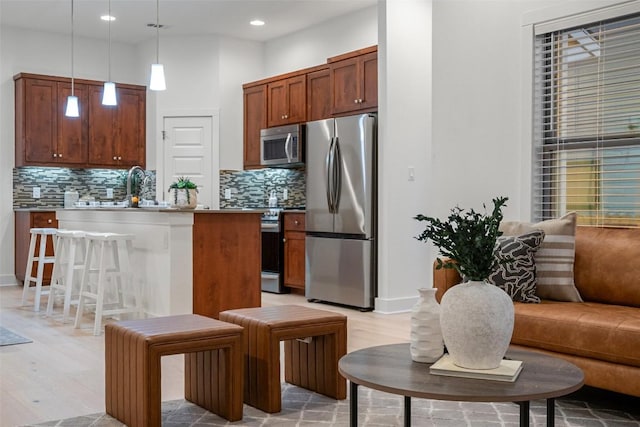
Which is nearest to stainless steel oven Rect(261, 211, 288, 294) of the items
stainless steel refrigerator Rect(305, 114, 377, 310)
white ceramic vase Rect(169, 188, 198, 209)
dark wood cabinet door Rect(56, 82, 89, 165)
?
stainless steel refrigerator Rect(305, 114, 377, 310)

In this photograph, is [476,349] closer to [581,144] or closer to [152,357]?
[152,357]

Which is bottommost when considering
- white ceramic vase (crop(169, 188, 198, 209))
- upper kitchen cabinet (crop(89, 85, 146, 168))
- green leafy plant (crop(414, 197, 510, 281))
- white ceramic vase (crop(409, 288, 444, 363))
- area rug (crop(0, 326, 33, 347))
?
area rug (crop(0, 326, 33, 347))

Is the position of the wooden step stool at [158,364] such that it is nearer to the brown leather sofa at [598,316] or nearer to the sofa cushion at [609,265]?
the brown leather sofa at [598,316]

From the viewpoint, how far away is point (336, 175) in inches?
248

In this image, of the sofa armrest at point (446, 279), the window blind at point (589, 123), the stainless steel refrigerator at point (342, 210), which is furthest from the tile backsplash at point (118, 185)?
the sofa armrest at point (446, 279)

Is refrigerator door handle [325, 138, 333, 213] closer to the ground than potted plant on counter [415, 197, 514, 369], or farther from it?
farther from it

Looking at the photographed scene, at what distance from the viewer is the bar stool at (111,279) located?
5.05 m

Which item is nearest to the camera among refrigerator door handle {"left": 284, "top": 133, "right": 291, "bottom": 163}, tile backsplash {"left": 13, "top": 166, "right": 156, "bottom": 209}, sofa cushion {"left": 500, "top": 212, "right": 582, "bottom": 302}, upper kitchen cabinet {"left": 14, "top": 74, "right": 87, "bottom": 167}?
sofa cushion {"left": 500, "top": 212, "right": 582, "bottom": 302}

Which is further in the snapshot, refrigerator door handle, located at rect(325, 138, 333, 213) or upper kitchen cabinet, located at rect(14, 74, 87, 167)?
upper kitchen cabinet, located at rect(14, 74, 87, 167)

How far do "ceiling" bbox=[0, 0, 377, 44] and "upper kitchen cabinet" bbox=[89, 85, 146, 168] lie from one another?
2.41 feet

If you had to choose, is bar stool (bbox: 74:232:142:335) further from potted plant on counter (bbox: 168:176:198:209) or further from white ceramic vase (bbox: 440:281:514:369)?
white ceramic vase (bbox: 440:281:514:369)

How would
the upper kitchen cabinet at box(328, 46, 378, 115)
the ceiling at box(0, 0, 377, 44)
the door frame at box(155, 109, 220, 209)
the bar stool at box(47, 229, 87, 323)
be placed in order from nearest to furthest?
1. the bar stool at box(47, 229, 87, 323)
2. the upper kitchen cabinet at box(328, 46, 378, 115)
3. the ceiling at box(0, 0, 377, 44)
4. the door frame at box(155, 109, 220, 209)

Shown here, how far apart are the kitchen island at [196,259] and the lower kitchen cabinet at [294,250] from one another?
5.79ft

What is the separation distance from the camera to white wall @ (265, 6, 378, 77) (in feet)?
23.1
